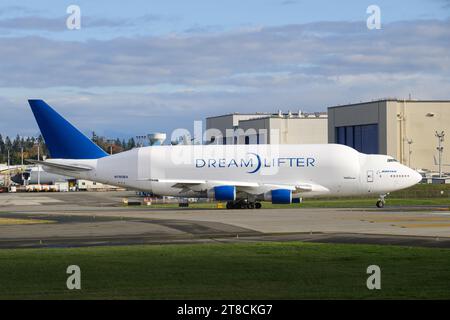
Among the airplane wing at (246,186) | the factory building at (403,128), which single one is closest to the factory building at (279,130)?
the factory building at (403,128)

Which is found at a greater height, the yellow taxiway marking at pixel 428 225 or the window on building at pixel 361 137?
the window on building at pixel 361 137

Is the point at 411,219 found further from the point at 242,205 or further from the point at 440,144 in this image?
the point at 440,144

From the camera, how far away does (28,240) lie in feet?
98.9

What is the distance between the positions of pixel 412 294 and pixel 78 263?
31.5 feet

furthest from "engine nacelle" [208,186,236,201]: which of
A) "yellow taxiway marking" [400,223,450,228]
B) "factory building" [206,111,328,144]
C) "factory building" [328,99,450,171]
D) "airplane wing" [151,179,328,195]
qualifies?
"factory building" [206,111,328,144]

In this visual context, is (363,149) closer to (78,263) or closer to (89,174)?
(89,174)

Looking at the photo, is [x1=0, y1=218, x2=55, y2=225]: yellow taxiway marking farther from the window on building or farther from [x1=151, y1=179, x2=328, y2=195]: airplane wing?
the window on building

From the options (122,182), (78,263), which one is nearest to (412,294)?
(78,263)

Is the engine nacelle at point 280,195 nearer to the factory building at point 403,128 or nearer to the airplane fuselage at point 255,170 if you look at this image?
the airplane fuselage at point 255,170

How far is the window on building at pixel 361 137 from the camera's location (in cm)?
11769

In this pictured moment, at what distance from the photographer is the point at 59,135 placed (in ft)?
186

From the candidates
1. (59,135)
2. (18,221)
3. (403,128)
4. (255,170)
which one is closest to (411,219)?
(255,170)

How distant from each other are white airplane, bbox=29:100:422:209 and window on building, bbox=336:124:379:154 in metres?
62.4

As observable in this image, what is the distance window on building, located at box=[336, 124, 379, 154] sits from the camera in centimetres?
11769
